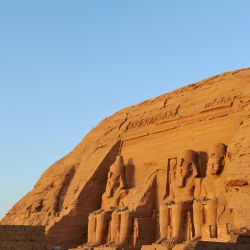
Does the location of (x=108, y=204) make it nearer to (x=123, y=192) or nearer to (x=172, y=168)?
(x=123, y=192)

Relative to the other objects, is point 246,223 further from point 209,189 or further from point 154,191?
point 154,191

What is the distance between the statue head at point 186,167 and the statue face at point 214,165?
999 mm

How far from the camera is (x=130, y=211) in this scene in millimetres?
14875

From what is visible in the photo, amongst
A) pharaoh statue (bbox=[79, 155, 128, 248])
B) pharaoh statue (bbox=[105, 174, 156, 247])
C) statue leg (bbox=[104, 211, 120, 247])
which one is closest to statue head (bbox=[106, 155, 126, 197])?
pharaoh statue (bbox=[79, 155, 128, 248])

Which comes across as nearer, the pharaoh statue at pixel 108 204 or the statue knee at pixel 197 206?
the statue knee at pixel 197 206

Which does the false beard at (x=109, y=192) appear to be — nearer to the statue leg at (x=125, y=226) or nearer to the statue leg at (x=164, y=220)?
the statue leg at (x=125, y=226)

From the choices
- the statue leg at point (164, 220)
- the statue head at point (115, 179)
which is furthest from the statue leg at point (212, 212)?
the statue head at point (115, 179)

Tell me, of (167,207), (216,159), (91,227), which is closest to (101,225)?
(91,227)

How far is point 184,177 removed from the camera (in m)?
14.6

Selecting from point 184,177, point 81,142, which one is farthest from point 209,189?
point 81,142

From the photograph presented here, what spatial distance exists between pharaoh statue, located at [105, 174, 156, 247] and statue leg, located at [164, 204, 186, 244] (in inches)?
61.4

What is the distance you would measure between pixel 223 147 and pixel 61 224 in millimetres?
6603

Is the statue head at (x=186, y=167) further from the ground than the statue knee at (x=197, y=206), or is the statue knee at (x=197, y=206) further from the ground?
the statue head at (x=186, y=167)

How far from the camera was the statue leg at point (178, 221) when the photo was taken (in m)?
13.5
